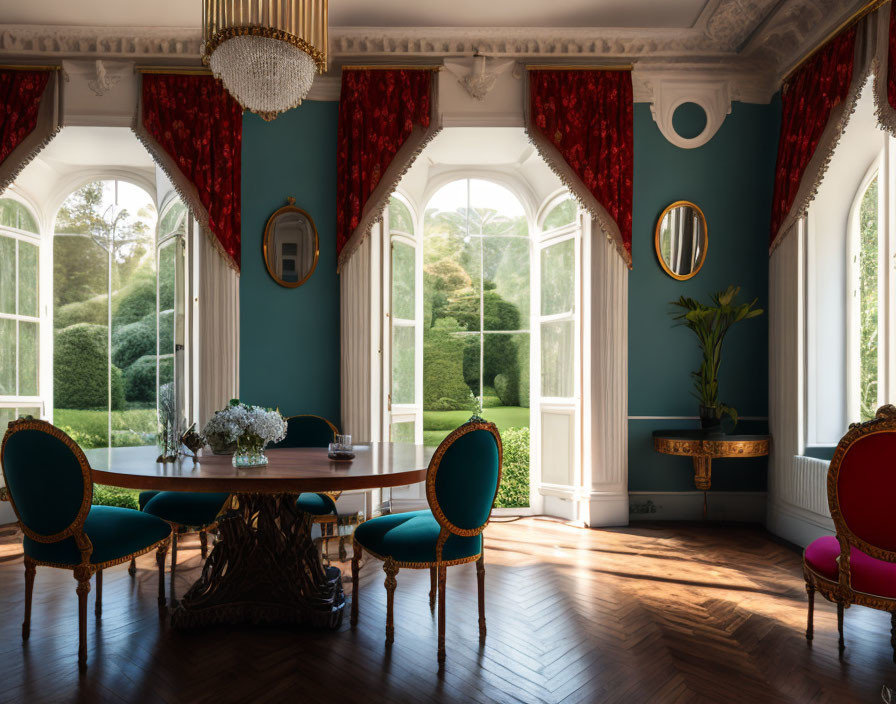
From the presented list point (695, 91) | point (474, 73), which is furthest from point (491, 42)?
point (695, 91)

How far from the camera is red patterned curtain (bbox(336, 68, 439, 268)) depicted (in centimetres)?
467

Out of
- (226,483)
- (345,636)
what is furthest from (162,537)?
(345,636)

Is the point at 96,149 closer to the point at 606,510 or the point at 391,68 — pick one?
the point at 391,68

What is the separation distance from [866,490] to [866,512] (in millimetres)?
78

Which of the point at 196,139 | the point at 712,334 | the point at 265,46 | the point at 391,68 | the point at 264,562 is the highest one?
the point at 391,68

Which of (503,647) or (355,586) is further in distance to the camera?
(355,586)

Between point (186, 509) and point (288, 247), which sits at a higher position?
point (288, 247)

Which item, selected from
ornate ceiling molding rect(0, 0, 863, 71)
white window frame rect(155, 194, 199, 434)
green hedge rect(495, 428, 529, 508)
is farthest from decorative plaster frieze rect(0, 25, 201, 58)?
green hedge rect(495, 428, 529, 508)

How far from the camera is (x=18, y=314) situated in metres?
5.18

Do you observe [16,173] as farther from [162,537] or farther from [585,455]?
[585,455]

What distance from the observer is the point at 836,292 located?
4.35m

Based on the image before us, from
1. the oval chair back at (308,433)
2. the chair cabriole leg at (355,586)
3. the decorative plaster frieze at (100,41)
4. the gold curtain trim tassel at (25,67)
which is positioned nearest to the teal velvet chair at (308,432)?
the oval chair back at (308,433)

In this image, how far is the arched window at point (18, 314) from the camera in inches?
201

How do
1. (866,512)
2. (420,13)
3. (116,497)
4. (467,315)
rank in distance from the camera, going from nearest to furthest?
(866,512) < (420,13) < (116,497) < (467,315)
